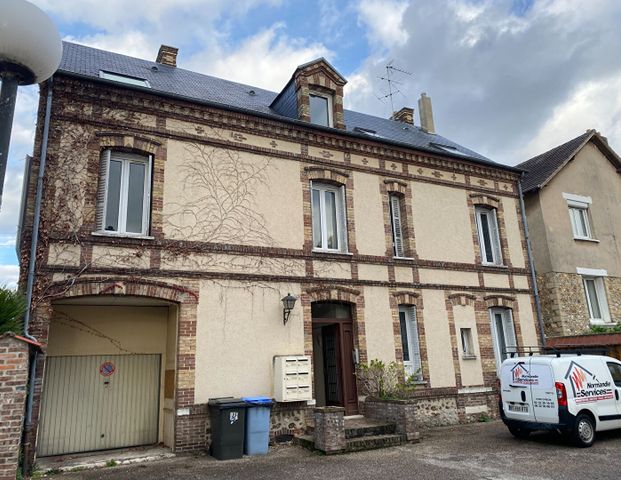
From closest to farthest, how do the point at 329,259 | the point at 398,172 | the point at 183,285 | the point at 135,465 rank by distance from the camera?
the point at 135,465, the point at 183,285, the point at 329,259, the point at 398,172

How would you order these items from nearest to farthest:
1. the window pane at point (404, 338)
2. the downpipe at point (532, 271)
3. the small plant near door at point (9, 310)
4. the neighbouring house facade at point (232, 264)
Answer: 1. the small plant near door at point (9, 310)
2. the neighbouring house facade at point (232, 264)
3. the window pane at point (404, 338)
4. the downpipe at point (532, 271)

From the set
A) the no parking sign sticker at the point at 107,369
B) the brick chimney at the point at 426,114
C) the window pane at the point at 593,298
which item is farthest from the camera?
the brick chimney at the point at 426,114

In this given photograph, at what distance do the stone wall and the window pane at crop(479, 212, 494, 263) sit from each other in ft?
7.83

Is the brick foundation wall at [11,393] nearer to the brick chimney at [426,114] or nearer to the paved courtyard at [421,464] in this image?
the paved courtyard at [421,464]

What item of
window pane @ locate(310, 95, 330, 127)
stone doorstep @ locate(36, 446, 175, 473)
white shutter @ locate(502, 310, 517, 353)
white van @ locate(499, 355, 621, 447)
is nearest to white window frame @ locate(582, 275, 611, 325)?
white shutter @ locate(502, 310, 517, 353)

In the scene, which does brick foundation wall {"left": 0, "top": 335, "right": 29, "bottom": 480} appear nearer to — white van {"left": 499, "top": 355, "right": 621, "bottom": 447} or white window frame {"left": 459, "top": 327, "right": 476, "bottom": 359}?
white van {"left": 499, "top": 355, "right": 621, "bottom": 447}

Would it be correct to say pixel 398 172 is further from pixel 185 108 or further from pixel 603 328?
pixel 603 328

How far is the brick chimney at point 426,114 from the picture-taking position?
18031 mm

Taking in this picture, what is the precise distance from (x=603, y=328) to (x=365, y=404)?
8.94 metres

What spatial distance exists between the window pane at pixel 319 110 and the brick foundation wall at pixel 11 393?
29.1ft

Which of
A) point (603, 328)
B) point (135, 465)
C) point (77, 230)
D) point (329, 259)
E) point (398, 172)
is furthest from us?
point (603, 328)

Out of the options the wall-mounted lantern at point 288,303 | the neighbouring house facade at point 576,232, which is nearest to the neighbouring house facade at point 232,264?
the wall-mounted lantern at point 288,303

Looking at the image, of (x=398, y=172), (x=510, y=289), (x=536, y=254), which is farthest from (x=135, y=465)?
(x=536, y=254)

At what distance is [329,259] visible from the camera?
1109 centimetres
